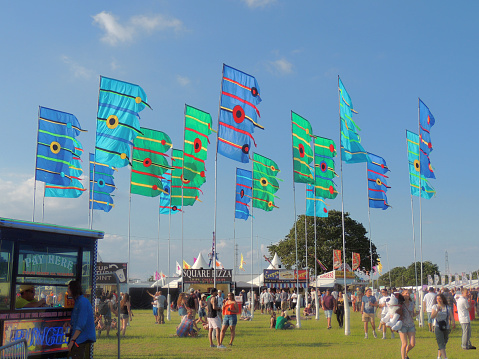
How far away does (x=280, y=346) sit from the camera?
1588cm

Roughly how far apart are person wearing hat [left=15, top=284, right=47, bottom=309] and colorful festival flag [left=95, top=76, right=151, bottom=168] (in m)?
10.3

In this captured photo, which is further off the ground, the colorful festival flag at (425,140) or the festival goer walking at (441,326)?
the colorful festival flag at (425,140)

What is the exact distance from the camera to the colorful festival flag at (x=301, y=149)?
2288cm

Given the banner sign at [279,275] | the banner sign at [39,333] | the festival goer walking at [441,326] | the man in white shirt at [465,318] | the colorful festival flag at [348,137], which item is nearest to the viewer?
the banner sign at [39,333]

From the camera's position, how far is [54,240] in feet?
28.8

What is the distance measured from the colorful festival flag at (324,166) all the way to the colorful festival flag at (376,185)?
2.07 meters

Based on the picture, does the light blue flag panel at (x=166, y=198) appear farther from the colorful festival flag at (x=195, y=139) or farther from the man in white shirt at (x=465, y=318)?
the man in white shirt at (x=465, y=318)

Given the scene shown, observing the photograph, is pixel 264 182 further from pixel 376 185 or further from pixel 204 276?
pixel 204 276

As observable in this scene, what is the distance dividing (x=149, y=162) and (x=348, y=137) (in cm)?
869

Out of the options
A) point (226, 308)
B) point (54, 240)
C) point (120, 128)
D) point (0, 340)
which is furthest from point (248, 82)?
point (0, 340)

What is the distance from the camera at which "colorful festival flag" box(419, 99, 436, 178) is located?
23.4m

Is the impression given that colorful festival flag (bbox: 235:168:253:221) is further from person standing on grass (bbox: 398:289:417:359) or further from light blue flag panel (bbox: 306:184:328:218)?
person standing on grass (bbox: 398:289:417:359)

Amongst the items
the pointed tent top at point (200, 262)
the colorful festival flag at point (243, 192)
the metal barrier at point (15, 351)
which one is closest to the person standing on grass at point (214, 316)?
the metal barrier at point (15, 351)

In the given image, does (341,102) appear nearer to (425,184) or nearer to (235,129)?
(235,129)
